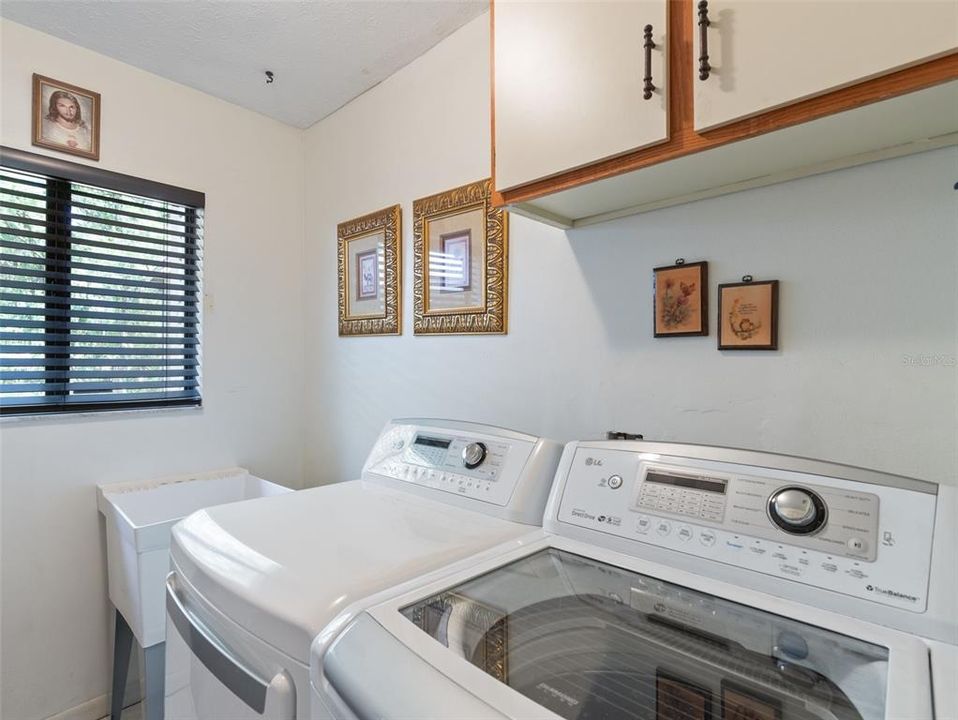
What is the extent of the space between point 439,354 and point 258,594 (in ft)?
3.67

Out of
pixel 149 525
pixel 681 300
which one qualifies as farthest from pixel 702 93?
pixel 149 525

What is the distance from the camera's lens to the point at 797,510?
747 millimetres

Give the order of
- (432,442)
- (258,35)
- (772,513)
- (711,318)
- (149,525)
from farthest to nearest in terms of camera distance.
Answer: (258,35), (149,525), (432,442), (711,318), (772,513)

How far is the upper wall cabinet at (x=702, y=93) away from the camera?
686 millimetres

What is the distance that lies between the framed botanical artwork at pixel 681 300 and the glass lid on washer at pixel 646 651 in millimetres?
619

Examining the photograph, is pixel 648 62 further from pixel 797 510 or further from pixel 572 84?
pixel 797 510

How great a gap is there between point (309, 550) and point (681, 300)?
0.98 m

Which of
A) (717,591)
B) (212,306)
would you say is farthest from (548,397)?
(212,306)

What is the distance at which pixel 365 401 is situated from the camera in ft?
6.92

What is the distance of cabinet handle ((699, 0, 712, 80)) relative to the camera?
81cm

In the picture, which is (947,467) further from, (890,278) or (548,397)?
(548,397)

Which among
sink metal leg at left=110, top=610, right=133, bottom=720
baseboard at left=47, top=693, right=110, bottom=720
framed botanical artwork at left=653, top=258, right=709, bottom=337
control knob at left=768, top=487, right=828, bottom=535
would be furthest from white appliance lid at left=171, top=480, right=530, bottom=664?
baseboard at left=47, top=693, right=110, bottom=720

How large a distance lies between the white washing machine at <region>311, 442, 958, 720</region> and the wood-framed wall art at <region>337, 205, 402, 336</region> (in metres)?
1.29

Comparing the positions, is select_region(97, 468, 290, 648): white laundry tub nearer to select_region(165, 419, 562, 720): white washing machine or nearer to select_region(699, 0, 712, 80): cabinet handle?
select_region(165, 419, 562, 720): white washing machine
